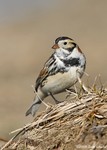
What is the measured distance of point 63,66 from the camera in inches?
503

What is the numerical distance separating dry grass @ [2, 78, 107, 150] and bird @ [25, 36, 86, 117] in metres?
2.02

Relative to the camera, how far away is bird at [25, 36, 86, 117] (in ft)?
41.3

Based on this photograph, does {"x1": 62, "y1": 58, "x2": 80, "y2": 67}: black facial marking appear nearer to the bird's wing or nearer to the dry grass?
the bird's wing

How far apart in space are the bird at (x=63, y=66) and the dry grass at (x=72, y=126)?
2.02 metres

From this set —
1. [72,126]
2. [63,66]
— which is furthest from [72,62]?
[72,126]

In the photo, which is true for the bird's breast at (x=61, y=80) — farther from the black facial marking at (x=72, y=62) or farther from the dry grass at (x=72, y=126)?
the dry grass at (x=72, y=126)

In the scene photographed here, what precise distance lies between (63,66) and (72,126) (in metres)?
3.15

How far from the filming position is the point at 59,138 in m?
9.59

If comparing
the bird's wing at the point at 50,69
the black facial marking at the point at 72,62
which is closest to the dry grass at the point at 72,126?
the black facial marking at the point at 72,62

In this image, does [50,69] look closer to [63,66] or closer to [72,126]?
[63,66]

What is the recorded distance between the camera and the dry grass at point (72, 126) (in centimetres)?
934

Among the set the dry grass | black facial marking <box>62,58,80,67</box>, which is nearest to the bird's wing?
black facial marking <box>62,58,80,67</box>

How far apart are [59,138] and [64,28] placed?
29.8m

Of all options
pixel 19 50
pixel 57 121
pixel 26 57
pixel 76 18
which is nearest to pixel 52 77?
pixel 57 121
